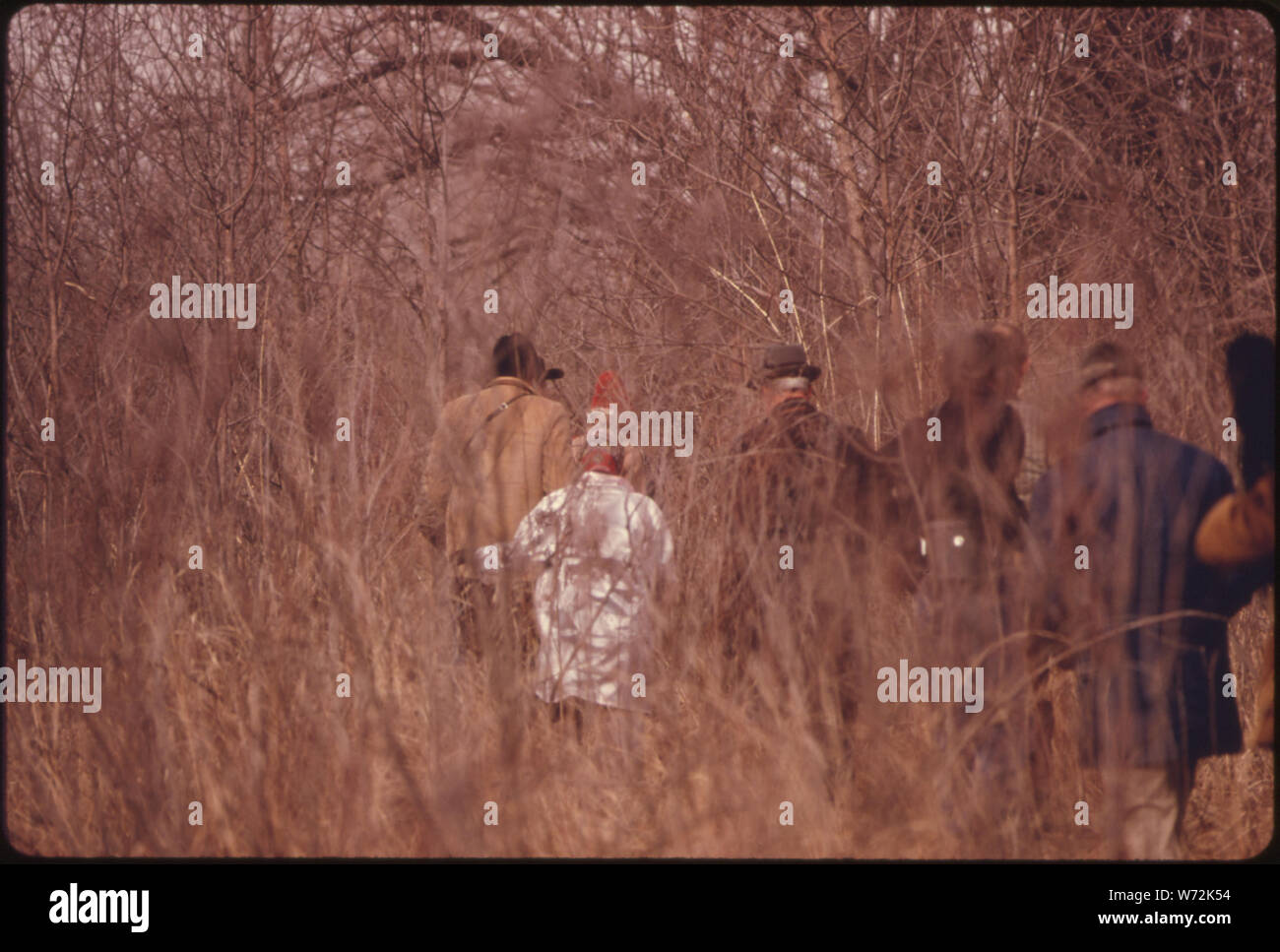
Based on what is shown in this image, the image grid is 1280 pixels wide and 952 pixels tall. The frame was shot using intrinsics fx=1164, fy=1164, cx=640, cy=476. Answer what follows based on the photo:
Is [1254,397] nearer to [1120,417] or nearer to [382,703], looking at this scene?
[1120,417]

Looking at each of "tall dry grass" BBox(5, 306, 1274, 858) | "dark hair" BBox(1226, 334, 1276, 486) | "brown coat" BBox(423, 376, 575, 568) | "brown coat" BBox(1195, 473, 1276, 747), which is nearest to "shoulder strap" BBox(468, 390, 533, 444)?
"brown coat" BBox(423, 376, 575, 568)

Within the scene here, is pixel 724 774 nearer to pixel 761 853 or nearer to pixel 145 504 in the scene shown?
pixel 761 853

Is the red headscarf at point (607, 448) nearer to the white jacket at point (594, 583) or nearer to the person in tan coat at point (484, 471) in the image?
the white jacket at point (594, 583)

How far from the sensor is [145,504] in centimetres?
351

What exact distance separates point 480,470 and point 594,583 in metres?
0.51

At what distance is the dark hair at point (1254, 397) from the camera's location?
10.8ft

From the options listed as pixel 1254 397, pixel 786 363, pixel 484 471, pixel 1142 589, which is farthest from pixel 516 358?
pixel 1254 397

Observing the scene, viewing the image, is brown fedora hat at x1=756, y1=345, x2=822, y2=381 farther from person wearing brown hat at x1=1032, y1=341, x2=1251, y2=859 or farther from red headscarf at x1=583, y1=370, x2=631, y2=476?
person wearing brown hat at x1=1032, y1=341, x2=1251, y2=859

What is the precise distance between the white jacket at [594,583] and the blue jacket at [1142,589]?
113cm

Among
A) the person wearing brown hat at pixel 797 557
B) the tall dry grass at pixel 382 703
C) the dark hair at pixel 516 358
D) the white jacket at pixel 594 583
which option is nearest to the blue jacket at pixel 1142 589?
the tall dry grass at pixel 382 703

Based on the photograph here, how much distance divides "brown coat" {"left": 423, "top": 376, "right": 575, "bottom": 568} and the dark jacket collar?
152 cm

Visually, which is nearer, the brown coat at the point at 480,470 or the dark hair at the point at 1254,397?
the brown coat at the point at 480,470

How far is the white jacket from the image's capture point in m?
3.29

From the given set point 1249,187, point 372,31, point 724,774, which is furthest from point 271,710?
point 1249,187
